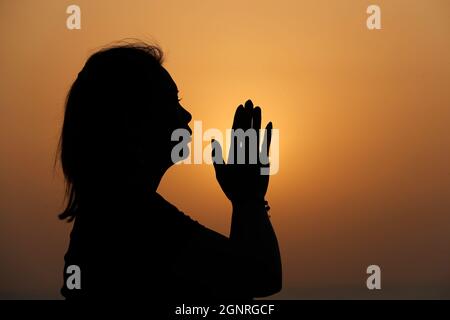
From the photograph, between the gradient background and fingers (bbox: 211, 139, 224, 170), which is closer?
fingers (bbox: 211, 139, 224, 170)

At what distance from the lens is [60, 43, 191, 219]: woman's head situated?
478 mm

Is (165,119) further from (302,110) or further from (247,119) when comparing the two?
(302,110)

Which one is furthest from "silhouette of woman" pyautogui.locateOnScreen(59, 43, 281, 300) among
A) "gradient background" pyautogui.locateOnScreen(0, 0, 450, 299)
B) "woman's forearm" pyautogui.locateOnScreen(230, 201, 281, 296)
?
"gradient background" pyautogui.locateOnScreen(0, 0, 450, 299)

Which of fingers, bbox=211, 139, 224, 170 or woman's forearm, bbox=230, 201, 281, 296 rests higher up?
fingers, bbox=211, 139, 224, 170

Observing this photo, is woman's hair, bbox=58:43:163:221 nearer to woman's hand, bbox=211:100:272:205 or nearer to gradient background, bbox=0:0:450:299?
woman's hand, bbox=211:100:272:205

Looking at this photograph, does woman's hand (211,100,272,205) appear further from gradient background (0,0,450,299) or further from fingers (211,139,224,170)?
gradient background (0,0,450,299)

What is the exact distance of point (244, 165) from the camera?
461 millimetres

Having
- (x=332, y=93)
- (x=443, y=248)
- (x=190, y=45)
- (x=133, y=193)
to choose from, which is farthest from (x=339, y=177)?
(x=133, y=193)

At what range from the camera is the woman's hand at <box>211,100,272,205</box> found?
18.0 inches

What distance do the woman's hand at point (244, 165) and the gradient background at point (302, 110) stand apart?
3.51ft

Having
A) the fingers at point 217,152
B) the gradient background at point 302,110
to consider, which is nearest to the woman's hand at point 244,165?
the fingers at point 217,152

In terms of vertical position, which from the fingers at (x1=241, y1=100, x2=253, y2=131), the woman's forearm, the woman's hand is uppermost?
the fingers at (x1=241, y1=100, x2=253, y2=131)

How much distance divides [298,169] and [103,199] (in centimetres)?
112
